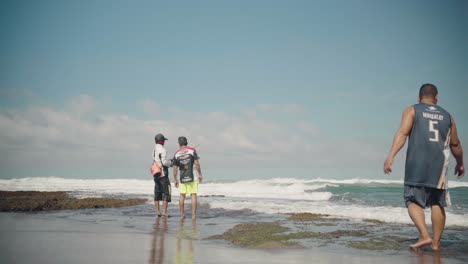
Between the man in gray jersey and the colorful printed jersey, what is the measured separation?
6.03 meters

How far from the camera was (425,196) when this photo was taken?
5141 mm

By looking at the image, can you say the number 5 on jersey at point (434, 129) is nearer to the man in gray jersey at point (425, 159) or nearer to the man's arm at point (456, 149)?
the man in gray jersey at point (425, 159)

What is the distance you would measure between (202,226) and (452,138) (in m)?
5.03

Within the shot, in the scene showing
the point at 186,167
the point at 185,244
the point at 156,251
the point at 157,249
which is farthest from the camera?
the point at 186,167

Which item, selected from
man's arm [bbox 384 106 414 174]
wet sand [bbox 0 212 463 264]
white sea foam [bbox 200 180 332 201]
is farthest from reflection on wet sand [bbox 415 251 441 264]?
white sea foam [bbox 200 180 332 201]

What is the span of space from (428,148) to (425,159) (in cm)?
16

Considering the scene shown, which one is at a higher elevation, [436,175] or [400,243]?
[436,175]

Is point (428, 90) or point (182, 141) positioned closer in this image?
point (428, 90)

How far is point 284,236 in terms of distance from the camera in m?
6.26

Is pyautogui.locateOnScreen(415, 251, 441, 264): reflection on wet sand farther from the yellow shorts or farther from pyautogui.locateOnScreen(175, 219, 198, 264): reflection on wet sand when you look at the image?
the yellow shorts

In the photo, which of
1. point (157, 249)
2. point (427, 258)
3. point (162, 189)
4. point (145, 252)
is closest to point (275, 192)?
point (162, 189)

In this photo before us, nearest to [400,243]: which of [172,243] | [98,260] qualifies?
[172,243]

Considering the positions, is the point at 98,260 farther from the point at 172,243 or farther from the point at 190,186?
the point at 190,186

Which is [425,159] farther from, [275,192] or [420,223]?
[275,192]
